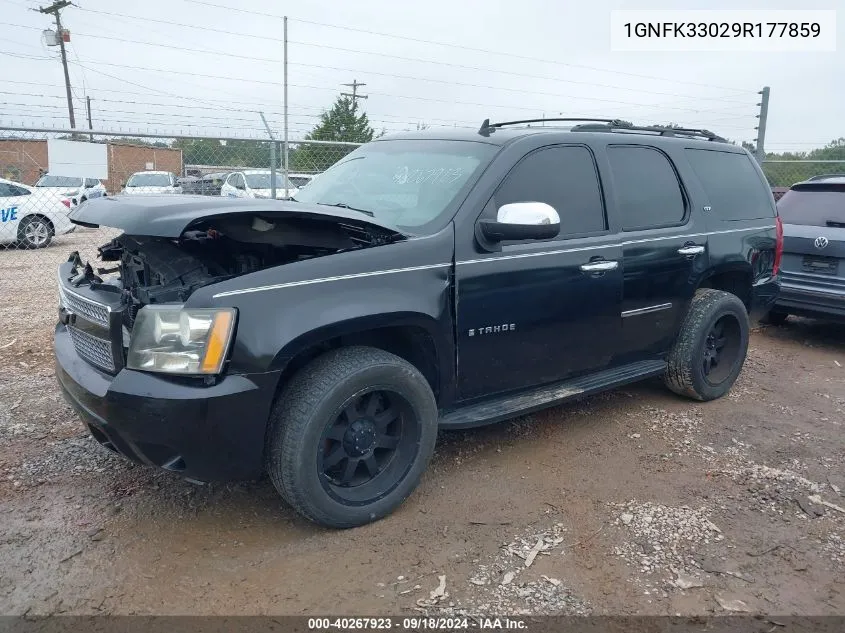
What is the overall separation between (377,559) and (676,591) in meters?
1.24

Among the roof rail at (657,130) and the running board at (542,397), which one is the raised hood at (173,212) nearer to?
the running board at (542,397)

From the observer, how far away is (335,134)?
20.6 m

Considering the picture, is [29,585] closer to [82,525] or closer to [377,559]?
[82,525]

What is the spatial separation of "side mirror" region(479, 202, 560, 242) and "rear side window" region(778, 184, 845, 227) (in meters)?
4.35

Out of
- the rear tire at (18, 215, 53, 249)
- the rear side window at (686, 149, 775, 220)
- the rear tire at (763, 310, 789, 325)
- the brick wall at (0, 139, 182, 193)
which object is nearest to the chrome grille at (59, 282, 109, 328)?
the rear side window at (686, 149, 775, 220)

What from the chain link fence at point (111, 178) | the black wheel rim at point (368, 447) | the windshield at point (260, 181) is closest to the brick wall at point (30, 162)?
the chain link fence at point (111, 178)

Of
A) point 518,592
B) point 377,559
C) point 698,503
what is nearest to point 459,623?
point 518,592

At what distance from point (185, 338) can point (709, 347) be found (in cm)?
382

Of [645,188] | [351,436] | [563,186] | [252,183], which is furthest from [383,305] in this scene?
[252,183]

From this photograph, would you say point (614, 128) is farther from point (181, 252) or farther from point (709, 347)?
point (181, 252)

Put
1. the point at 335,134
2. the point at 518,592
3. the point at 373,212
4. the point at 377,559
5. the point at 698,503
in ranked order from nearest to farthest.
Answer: the point at 518,592
the point at 377,559
the point at 698,503
the point at 373,212
the point at 335,134

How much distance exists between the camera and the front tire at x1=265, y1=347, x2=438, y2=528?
2.97m

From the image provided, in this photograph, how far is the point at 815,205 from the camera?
6.88m

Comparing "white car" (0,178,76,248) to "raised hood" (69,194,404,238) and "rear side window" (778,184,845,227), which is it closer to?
"raised hood" (69,194,404,238)
